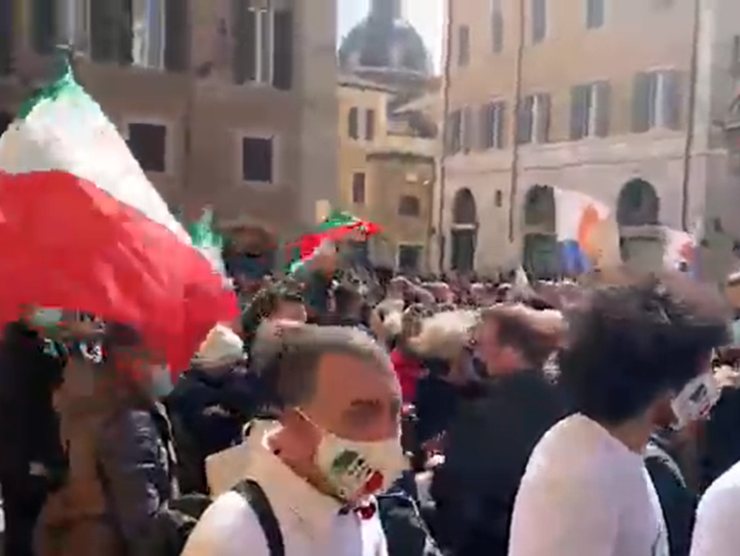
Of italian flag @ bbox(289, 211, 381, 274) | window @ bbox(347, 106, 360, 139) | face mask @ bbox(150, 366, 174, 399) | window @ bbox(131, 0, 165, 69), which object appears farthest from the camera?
window @ bbox(347, 106, 360, 139)

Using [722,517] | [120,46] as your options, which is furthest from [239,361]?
[120,46]

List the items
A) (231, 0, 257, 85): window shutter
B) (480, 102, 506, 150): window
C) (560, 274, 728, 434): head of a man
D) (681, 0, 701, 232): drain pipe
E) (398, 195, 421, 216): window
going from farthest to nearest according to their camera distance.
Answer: (398, 195, 421, 216): window, (480, 102, 506, 150): window, (681, 0, 701, 232): drain pipe, (231, 0, 257, 85): window shutter, (560, 274, 728, 434): head of a man

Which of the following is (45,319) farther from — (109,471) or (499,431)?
(499,431)

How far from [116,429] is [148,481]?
0.59 ft

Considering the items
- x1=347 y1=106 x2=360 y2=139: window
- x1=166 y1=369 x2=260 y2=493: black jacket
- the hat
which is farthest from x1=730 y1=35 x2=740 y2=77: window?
x1=166 y1=369 x2=260 y2=493: black jacket

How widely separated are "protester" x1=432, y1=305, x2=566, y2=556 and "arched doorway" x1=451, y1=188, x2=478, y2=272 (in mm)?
36141

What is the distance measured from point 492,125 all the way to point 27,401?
36178 mm

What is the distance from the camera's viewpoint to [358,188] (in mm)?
51219

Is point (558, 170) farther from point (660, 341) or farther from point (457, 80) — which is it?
point (660, 341)

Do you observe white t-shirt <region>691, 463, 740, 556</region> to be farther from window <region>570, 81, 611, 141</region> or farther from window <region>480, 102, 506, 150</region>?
window <region>480, 102, 506, 150</region>

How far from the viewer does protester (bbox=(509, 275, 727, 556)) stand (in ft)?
9.70

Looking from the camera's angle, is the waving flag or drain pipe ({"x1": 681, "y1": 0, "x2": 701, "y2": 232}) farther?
drain pipe ({"x1": 681, "y1": 0, "x2": 701, "y2": 232})

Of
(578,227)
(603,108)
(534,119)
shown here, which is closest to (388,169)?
(534,119)

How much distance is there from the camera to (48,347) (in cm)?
479
